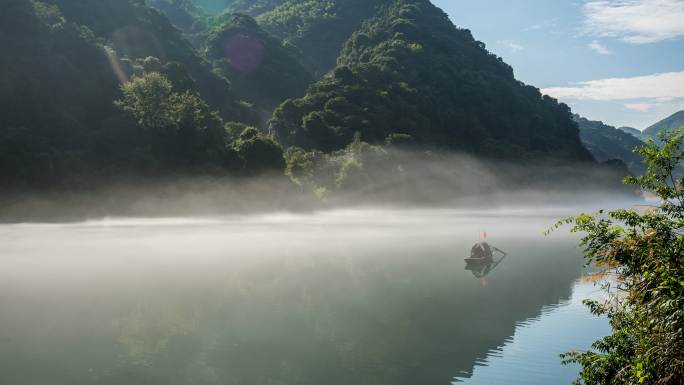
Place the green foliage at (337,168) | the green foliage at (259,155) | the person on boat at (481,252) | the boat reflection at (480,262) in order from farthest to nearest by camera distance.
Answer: the green foliage at (337,168)
the green foliage at (259,155)
the person on boat at (481,252)
the boat reflection at (480,262)

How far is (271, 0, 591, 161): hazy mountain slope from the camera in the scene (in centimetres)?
14375

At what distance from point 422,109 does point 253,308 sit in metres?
143

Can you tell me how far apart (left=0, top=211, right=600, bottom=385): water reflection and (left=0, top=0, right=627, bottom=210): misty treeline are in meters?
30.6

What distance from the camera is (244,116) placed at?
152 m

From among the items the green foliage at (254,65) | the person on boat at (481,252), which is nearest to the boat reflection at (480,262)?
the person on boat at (481,252)

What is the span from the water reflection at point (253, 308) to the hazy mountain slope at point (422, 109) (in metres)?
81.1

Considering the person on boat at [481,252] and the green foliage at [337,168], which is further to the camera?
the green foliage at [337,168]

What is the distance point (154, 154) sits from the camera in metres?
95.1

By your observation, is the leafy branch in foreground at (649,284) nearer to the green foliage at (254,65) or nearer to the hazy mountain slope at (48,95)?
the hazy mountain slope at (48,95)

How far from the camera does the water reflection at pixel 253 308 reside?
22.3 meters

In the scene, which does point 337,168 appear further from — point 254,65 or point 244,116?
point 254,65

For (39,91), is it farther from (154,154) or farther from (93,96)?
(154,154)

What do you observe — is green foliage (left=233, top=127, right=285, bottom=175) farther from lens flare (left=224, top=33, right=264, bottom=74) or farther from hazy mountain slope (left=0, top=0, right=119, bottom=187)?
lens flare (left=224, top=33, right=264, bottom=74)

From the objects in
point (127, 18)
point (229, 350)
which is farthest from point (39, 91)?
point (229, 350)
